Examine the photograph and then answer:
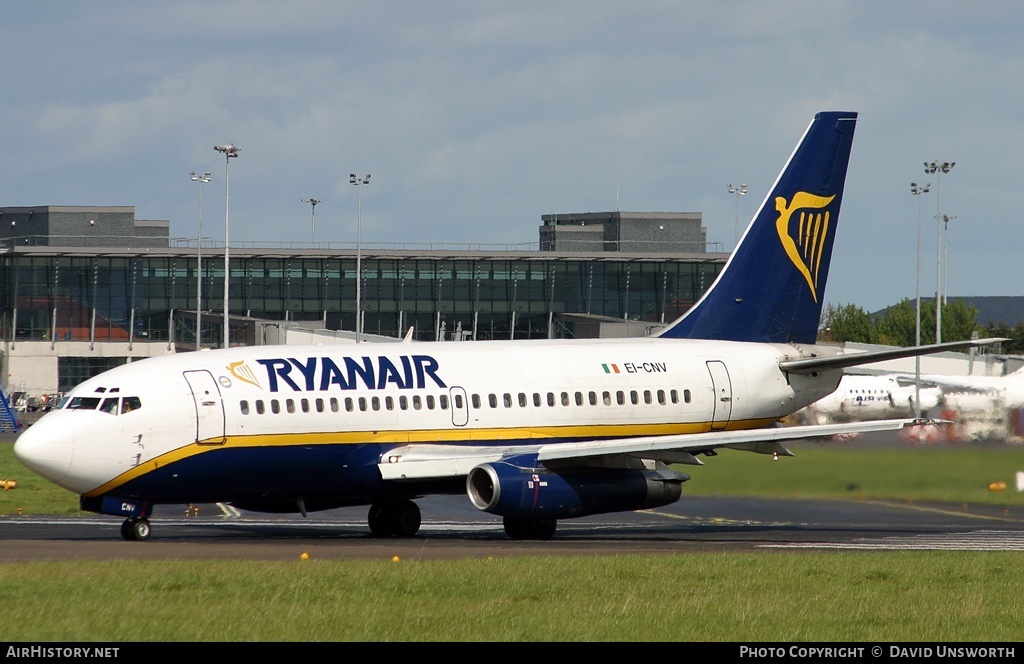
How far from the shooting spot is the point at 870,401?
252 feet

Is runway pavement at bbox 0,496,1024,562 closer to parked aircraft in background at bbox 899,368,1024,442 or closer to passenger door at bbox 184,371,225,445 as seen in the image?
parked aircraft in background at bbox 899,368,1024,442

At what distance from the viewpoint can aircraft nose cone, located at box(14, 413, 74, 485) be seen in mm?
30016

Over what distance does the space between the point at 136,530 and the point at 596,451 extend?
33.3ft

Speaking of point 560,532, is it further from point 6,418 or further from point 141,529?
point 6,418

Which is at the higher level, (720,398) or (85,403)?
(85,403)

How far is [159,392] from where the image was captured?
31422 millimetres

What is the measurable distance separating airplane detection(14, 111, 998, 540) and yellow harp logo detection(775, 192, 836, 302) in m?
1.79

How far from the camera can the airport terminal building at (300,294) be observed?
423ft

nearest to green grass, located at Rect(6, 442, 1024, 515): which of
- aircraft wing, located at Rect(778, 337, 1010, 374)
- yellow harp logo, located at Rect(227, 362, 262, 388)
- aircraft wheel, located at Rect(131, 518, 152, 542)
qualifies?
aircraft wing, located at Rect(778, 337, 1010, 374)

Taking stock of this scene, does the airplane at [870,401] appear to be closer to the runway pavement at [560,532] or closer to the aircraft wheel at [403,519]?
the runway pavement at [560,532]

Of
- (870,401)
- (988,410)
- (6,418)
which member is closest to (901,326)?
(870,401)

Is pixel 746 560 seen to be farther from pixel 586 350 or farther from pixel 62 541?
pixel 62 541

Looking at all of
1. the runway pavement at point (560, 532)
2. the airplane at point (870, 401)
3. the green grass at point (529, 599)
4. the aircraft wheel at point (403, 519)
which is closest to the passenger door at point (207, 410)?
the runway pavement at point (560, 532)

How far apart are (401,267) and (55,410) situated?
102118mm
